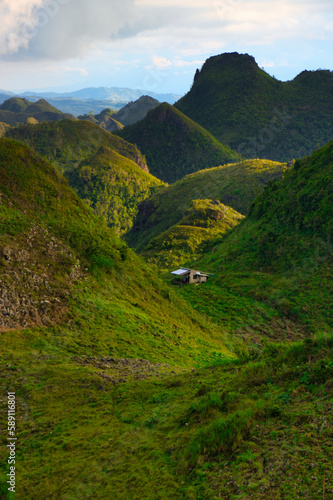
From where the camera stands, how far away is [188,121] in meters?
170

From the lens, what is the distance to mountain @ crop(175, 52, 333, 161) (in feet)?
536

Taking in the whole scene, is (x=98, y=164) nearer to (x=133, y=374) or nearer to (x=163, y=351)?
(x=163, y=351)

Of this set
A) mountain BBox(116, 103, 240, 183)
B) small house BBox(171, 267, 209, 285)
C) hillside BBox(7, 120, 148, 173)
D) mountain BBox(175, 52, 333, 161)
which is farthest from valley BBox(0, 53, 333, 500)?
mountain BBox(175, 52, 333, 161)

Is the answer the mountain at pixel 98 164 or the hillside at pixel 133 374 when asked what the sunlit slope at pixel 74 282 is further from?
the mountain at pixel 98 164

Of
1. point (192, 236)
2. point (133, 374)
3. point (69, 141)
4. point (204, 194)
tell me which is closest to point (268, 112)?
point (69, 141)

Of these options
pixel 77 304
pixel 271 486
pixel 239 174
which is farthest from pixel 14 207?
pixel 239 174

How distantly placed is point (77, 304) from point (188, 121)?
164516 mm

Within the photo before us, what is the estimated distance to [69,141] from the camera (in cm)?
13925

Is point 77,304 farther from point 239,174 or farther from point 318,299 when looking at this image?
point 239,174

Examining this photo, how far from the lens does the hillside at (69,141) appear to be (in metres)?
132

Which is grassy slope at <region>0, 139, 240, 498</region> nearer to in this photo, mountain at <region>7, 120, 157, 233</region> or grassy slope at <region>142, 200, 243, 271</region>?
grassy slope at <region>142, 200, 243, 271</region>

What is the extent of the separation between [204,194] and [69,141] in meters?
72.6

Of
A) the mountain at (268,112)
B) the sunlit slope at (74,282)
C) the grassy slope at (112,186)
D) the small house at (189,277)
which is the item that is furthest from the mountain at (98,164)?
the sunlit slope at (74,282)

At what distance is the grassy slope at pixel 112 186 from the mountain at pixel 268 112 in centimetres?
5948
